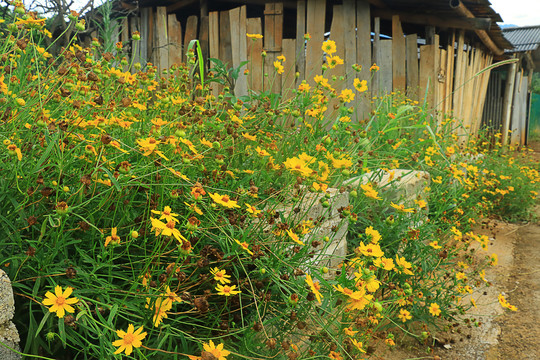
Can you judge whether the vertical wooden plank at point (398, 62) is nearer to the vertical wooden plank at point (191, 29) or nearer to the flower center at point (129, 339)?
the vertical wooden plank at point (191, 29)

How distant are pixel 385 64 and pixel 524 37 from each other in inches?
461

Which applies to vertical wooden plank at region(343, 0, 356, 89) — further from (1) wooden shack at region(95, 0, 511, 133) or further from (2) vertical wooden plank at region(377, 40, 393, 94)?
(2) vertical wooden plank at region(377, 40, 393, 94)

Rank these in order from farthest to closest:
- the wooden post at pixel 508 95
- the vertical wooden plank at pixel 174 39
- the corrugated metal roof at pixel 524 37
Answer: the corrugated metal roof at pixel 524 37 < the wooden post at pixel 508 95 < the vertical wooden plank at pixel 174 39

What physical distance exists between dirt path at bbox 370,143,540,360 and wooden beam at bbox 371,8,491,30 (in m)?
3.10

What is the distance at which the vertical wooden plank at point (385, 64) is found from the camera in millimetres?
5734

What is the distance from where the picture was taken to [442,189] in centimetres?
375

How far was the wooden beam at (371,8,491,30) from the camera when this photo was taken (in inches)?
233

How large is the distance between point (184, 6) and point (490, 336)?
5.96 m

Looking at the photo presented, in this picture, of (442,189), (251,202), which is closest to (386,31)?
(442,189)

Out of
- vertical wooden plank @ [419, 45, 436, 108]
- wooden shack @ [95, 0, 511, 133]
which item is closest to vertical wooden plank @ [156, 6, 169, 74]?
wooden shack @ [95, 0, 511, 133]

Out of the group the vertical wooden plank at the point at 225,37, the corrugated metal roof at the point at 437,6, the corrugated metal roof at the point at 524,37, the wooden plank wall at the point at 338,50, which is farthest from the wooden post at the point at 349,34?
the corrugated metal roof at the point at 524,37

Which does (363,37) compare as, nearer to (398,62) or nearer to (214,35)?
(398,62)

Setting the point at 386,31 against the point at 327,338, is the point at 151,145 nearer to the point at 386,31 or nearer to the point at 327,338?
the point at 327,338

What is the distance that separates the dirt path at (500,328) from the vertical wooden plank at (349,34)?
2757 millimetres
